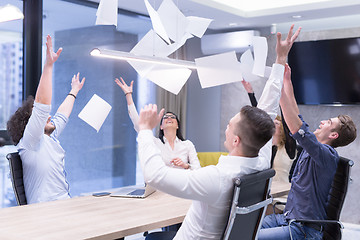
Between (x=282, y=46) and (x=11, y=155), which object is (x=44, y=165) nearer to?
(x=11, y=155)

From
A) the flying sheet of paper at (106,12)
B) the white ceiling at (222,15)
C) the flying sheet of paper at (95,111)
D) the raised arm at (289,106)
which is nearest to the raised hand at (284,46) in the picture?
the raised arm at (289,106)

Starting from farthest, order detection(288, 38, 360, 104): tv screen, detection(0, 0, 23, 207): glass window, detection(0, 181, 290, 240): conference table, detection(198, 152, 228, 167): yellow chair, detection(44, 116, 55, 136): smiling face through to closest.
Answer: detection(198, 152, 228, 167): yellow chair
detection(288, 38, 360, 104): tv screen
detection(0, 0, 23, 207): glass window
detection(44, 116, 55, 136): smiling face
detection(0, 181, 290, 240): conference table

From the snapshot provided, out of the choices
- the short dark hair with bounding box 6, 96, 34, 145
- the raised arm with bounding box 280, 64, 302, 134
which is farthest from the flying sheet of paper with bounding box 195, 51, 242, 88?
the short dark hair with bounding box 6, 96, 34, 145

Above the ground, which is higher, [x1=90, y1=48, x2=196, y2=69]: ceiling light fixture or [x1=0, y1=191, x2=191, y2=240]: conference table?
[x1=90, y1=48, x2=196, y2=69]: ceiling light fixture

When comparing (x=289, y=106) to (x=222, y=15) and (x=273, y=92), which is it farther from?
(x=222, y=15)

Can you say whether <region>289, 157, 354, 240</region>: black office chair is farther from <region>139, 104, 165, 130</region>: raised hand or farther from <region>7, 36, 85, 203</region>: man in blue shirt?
<region>7, 36, 85, 203</region>: man in blue shirt

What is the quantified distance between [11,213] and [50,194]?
0.47 meters

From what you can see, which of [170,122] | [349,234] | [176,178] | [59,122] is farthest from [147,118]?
[349,234]

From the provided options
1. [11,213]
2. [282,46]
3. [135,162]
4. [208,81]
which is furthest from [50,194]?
[135,162]

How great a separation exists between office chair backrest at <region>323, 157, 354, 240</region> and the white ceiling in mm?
2465

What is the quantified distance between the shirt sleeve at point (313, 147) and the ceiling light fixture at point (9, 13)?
270 cm

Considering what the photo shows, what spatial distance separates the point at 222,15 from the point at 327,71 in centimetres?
141

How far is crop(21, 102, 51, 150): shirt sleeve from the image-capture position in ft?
9.01

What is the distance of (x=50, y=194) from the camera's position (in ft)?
9.96
